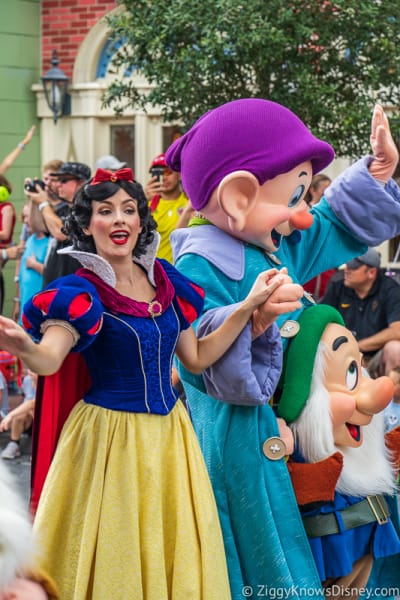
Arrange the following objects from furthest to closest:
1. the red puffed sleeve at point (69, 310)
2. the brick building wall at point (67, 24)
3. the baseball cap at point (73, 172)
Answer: the brick building wall at point (67, 24), the baseball cap at point (73, 172), the red puffed sleeve at point (69, 310)

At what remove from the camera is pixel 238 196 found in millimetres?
3254

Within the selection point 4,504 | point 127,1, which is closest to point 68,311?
point 4,504

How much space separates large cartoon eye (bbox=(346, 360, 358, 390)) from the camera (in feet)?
11.2

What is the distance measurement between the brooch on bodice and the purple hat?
0.40m

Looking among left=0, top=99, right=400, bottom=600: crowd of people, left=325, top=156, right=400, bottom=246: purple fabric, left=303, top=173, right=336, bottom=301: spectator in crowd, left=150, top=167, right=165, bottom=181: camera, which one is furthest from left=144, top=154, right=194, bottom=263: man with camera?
left=0, top=99, right=400, bottom=600: crowd of people

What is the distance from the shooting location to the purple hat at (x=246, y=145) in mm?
3254

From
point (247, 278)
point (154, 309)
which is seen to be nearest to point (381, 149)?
point (247, 278)

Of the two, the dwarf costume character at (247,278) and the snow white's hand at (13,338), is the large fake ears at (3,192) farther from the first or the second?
the snow white's hand at (13,338)

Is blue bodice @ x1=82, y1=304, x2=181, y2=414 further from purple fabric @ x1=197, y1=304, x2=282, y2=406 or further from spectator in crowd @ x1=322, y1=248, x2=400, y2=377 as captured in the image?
spectator in crowd @ x1=322, y1=248, x2=400, y2=377

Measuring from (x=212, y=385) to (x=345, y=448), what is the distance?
0.54 metres

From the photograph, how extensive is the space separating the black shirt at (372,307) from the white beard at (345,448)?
9.18 feet

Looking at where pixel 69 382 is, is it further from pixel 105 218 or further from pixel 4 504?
pixel 4 504

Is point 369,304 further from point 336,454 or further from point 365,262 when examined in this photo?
point 336,454

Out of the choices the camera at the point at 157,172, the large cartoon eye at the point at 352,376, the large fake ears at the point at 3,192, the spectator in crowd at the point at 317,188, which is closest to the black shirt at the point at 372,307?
the spectator in crowd at the point at 317,188
